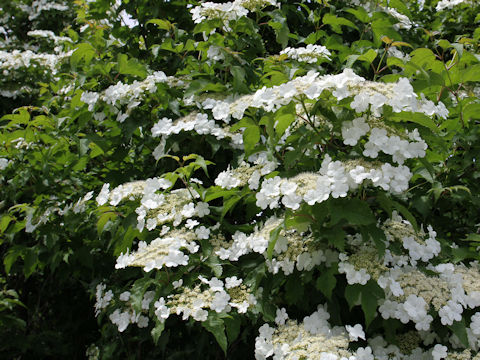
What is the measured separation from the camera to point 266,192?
69.4 inches

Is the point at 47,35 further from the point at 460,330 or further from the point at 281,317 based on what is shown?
the point at 460,330

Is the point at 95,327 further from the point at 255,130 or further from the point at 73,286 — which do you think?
the point at 255,130

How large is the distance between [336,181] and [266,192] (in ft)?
0.91

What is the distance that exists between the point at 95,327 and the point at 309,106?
288 cm

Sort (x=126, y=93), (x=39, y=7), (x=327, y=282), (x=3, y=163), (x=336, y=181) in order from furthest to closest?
1. (x=39, y=7)
2. (x=3, y=163)
3. (x=126, y=93)
4. (x=327, y=282)
5. (x=336, y=181)

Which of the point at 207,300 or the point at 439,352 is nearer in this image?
the point at 439,352

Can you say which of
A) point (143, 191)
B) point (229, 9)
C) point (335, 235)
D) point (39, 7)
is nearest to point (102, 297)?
point (143, 191)

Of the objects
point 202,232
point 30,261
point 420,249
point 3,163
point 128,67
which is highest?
point 128,67

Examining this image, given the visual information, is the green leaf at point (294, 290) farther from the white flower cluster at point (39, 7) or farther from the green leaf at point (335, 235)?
the white flower cluster at point (39, 7)

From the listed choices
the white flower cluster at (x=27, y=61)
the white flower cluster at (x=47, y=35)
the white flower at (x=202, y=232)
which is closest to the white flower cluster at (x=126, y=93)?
the white flower at (x=202, y=232)

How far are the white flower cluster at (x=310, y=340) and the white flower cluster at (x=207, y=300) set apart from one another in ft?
0.48

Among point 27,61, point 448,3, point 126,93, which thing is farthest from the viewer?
point 27,61

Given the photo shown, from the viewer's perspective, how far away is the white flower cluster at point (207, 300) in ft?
5.97

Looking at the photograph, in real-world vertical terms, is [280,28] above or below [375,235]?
above
